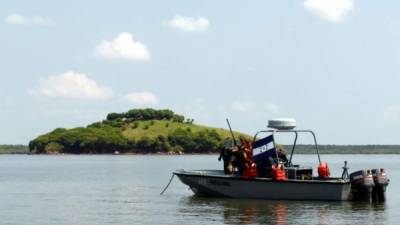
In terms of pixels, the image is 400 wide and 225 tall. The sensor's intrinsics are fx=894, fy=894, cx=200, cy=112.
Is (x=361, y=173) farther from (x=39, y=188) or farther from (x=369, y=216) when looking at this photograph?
(x=39, y=188)

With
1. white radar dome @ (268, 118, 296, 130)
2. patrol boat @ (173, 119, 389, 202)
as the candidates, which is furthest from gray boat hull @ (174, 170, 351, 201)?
white radar dome @ (268, 118, 296, 130)

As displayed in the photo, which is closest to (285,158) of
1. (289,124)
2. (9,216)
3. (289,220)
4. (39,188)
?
(289,124)

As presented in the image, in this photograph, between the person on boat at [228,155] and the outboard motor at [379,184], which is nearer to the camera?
the outboard motor at [379,184]

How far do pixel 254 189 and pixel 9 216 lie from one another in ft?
30.2

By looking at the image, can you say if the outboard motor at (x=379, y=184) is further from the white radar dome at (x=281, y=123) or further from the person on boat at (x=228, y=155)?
the person on boat at (x=228, y=155)

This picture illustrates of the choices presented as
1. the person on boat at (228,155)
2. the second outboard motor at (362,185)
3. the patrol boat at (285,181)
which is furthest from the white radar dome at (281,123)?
the second outboard motor at (362,185)

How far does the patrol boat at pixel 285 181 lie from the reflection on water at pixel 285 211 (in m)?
0.30

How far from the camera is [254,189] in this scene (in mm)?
33750

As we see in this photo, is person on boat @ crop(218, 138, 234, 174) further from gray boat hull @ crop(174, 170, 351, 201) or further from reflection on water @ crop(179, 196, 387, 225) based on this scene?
reflection on water @ crop(179, 196, 387, 225)

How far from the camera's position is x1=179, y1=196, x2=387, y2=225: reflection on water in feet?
94.3

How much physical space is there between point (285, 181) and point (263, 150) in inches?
62.4

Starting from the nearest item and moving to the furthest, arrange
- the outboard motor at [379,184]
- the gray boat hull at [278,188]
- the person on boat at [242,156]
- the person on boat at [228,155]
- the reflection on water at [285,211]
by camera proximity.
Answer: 1. the reflection on water at [285,211]
2. the gray boat hull at [278,188]
3. the outboard motor at [379,184]
4. the person on boat at [242,156]
5. the person on boat at [228,155]

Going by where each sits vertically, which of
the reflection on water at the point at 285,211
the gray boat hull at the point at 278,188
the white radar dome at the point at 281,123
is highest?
the white radar dome at the point at 281,123

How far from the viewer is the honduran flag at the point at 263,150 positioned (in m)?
33.8
